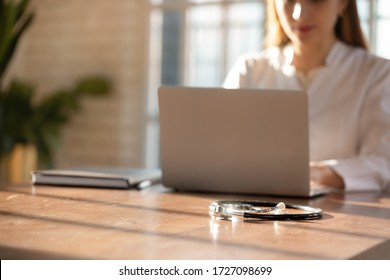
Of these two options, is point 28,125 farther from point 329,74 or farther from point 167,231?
point 167,231

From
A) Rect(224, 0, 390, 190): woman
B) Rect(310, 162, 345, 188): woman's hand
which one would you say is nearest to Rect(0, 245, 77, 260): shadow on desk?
Rect(310, 162, 345, 188): woman's hand

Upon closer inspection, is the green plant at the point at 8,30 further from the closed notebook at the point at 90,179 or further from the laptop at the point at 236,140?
the laptop at the point at 236,140

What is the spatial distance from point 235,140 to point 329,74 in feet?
2.58

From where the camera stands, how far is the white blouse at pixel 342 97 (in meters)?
2.61

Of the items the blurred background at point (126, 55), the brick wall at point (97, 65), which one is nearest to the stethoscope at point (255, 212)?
the blurred background at point (126, 55)

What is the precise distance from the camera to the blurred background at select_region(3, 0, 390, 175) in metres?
5.77

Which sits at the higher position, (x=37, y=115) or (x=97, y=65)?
(x=97, y=65)

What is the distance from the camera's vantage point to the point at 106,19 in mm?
6207

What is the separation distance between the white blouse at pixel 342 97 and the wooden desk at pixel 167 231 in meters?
0.64

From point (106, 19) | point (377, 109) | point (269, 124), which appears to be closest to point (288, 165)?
point (269, 124)

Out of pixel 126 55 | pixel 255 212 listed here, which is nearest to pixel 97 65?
pixel 126 55

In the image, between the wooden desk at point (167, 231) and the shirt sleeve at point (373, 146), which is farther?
the shirt sleeve at point (373, 146)

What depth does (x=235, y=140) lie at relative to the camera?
2.11m

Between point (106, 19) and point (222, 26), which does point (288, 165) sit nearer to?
point (222, 26)
